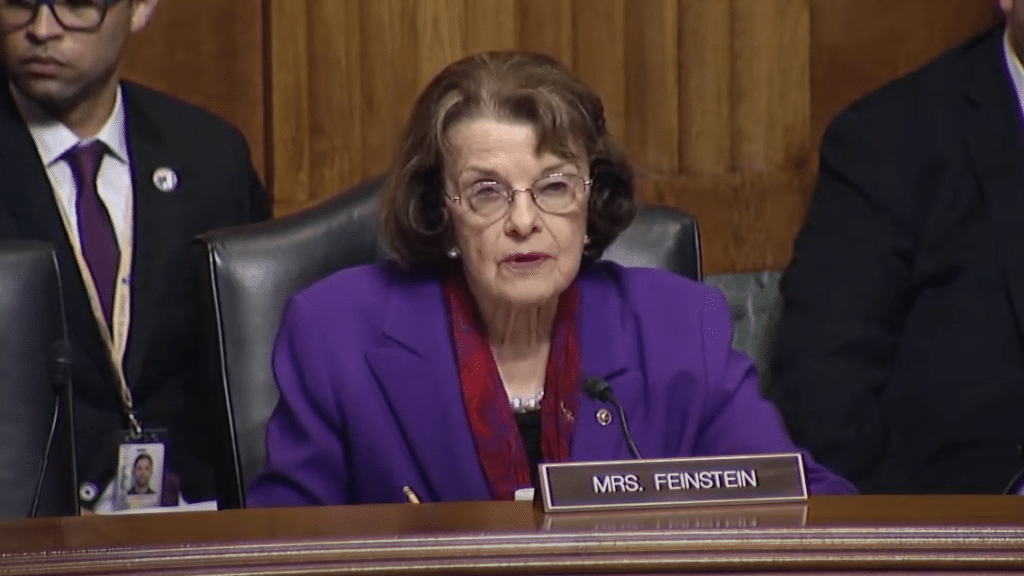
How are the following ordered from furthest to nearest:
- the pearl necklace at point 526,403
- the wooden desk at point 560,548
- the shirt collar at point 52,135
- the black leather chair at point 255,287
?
the shirt collar at point 52,135 < the black leather chair at point 255,287 < the pearl necklace at point 526,403 < the wooden desk at point 560,548

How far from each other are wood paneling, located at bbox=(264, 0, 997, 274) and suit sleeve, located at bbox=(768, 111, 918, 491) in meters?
0.36

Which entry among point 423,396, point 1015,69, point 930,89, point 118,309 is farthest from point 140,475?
point 1015,69

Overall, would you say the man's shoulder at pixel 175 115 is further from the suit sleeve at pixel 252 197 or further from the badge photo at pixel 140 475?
the badge photo at pixel 140 475

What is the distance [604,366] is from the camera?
2.41 metres

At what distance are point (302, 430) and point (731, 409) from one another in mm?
544

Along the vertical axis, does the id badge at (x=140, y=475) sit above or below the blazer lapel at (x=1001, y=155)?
below

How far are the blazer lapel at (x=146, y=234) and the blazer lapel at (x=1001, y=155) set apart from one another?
52.3 inches

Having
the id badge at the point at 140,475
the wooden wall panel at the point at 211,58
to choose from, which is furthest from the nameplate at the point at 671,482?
A: the wooden wall panel at the point at 211,58

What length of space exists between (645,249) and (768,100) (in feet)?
3.14

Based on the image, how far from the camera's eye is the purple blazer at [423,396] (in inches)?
91.4

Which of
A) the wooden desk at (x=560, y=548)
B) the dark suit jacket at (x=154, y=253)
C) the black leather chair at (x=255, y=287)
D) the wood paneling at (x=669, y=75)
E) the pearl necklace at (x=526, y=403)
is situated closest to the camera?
the wooden desk at (x=560, y=548)

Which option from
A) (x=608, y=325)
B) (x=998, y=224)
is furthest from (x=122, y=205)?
(x=998, y=224)

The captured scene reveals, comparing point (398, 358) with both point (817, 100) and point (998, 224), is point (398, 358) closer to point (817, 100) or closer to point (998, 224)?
point (998, 224)

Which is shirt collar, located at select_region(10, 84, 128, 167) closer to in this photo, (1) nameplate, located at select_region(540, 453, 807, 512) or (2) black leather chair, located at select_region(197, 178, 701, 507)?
(2) black leather chair, located at select_region(197, 178, 701, 507)
